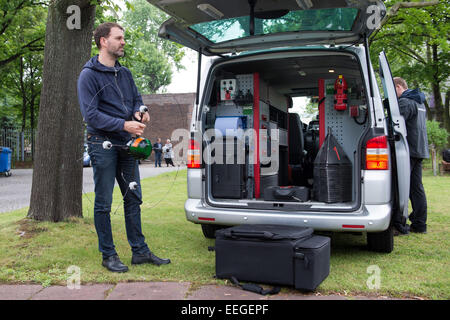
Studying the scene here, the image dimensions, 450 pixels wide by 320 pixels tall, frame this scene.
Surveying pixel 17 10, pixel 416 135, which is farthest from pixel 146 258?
pixel 17 10

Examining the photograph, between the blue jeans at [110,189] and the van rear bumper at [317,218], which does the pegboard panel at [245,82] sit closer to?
the van rear bumper at [317,218]

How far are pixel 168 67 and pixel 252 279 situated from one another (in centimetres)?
5070

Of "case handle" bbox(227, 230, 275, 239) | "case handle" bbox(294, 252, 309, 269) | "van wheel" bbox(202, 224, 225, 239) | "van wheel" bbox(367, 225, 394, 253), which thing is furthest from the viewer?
"van wheel" bbox(202, 224, 225, 239)

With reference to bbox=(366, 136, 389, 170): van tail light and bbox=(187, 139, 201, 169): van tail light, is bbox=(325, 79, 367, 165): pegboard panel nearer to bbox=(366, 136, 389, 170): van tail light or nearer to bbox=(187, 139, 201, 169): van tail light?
bbox=(366, 136, 389, 170): van tail light

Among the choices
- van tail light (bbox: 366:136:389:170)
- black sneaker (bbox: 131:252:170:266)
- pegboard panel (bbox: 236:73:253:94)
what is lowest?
black sneaker (bbox: 131:252:170:266)

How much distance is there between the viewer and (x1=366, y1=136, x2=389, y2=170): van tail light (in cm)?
381

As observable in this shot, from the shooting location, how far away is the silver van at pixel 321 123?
3807mm

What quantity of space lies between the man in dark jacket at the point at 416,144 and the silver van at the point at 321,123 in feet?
2.56

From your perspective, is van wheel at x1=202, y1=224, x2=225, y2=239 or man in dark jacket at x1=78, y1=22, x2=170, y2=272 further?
van wheel at x1=202, y1=224, x2=225, y2=239

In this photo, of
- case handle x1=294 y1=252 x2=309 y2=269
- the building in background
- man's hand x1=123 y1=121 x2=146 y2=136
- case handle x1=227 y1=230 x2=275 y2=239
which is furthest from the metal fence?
case handle x1=294 y1=252 x2=309 y2=269

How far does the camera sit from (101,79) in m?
3.76

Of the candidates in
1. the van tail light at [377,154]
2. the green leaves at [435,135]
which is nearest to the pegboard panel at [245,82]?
the van tail light at [377,154]

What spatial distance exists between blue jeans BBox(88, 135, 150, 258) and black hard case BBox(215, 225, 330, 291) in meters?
0.90

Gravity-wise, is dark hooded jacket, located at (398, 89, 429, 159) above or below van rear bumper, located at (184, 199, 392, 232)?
above
